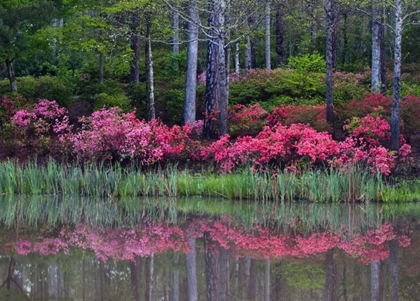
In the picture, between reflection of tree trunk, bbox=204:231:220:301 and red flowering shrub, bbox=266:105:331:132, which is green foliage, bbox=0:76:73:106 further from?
reflection of tree trunk, bbox=204:231:220:301

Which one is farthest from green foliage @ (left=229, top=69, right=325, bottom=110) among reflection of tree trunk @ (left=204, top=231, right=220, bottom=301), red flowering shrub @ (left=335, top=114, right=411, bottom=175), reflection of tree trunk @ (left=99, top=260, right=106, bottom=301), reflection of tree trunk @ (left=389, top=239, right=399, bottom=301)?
reflection of tree trunk @ (left=99, top=260, right=106, bottom=301)

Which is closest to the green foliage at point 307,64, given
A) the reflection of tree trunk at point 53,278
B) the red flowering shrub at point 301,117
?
the red flowering shrub at point 301,117

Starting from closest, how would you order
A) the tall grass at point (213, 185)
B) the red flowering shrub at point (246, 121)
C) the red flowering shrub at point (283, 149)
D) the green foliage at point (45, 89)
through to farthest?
the tall grass at point (213, 185)
the red flowering shrub at point (283, 149)
the red flowering shrub at point (246, 121)
the green foliage at point (45, 89)

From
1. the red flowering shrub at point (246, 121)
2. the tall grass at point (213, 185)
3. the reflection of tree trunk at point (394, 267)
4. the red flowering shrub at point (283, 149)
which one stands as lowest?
the reflection of tree trunk at point (394, 267)

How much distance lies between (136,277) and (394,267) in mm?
3204

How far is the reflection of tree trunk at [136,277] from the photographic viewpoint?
7.67 metres

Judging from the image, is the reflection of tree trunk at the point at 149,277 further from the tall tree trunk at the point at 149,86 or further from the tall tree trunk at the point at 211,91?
the tall tree trunk at the point at 149,86

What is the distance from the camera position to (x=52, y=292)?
7734 millimetres

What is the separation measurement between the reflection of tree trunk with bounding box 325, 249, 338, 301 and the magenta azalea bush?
6.38 meters

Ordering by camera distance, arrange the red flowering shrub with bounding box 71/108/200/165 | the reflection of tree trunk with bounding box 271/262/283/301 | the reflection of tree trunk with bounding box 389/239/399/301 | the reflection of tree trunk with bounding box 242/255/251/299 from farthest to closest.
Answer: the red flowering shrub with bounding box 71/108/200/165
the reflection of tree trunk with bounding box 242/255/251/299
the reflection of tree trunk with bounding box 389/239/399/301
the reflection of tree trunk with bounding box 271/262/283/301

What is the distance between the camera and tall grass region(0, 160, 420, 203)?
1512cm

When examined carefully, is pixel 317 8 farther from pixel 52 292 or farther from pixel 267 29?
pixel 52 292

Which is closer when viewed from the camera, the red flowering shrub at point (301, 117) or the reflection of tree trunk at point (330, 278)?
the reflection of tree trunk at point (330, 278)

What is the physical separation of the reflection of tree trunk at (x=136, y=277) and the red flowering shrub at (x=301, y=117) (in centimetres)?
1016
